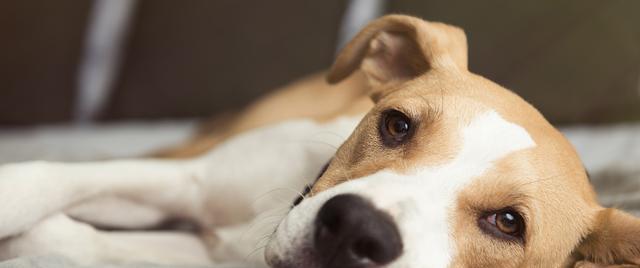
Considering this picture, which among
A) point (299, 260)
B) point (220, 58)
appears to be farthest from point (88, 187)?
point (220, 58)

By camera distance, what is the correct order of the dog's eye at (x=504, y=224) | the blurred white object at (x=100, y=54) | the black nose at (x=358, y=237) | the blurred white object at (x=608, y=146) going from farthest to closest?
1. the blurred white object at (x=100, y=54)
2. the blurred white object at (x=608, y=146)
3. the dog's eye at (x=504, y=224)
4. the black nose at (x=358, y=237)

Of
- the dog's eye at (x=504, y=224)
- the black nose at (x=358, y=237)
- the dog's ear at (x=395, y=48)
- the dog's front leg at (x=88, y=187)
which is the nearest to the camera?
the black nose at (x=358, y=237)

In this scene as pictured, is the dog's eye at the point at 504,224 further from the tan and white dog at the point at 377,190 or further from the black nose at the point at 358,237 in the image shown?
the black nose at the point at 358,237

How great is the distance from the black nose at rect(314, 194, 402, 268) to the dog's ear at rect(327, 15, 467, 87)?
2.16ft

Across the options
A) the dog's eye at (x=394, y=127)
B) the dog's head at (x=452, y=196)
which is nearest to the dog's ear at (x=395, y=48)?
the dog's head at (x=452, y=196)

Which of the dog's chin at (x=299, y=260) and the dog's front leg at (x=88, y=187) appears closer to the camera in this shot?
the dog's chin at (x=299, y=260)

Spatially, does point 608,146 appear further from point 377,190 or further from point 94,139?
point 94,139

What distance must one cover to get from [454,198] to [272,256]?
379 millimetres

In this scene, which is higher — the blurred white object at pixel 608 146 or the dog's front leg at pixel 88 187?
the dog's front leg at pixel 88 187

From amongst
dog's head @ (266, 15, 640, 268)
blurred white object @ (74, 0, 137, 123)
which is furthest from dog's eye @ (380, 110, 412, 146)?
blurred white object @ (74, 0, 137, 123)

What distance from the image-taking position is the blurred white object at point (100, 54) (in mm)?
3361

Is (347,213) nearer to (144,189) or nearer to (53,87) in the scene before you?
(144,189)

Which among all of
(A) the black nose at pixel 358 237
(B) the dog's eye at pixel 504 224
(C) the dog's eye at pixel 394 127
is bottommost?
(B) the dog's eye at pixel 504 224

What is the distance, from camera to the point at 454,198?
1.34m
